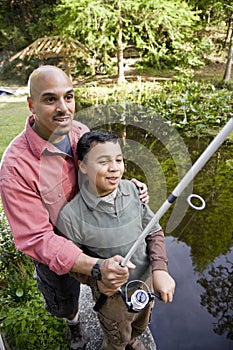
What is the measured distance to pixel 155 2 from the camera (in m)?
10.0

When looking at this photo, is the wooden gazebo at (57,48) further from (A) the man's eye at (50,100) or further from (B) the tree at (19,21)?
(A) the man's eye at (50,100)

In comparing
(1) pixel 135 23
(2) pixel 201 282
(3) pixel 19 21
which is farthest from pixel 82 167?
(3) pixel 19 21

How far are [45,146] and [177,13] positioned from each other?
10.9 m

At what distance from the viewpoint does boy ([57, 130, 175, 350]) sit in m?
1.30

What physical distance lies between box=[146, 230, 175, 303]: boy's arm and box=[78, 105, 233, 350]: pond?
1.02 m

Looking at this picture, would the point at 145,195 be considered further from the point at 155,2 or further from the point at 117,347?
the point at 155,2

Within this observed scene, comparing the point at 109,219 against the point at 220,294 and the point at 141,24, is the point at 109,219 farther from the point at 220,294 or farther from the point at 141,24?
the point at 141,24

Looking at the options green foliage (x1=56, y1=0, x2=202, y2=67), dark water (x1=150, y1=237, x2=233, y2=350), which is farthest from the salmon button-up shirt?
green foliage (x1=56, y1=0, x2=202, y2=67)

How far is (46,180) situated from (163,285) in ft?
2.20

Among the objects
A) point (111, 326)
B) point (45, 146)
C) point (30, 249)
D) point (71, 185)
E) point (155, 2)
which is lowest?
point (111, 326)

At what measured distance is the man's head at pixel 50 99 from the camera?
1244 mm

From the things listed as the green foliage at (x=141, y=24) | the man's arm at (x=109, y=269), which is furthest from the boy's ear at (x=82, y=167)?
the green foliage at (x=141, y=24)

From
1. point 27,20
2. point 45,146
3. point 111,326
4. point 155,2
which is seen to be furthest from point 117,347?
point 27,20

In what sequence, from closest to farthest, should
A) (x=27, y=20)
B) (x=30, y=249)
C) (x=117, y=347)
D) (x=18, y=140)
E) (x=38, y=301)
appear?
(x=30, y=249) → (x=18, y=140) → (x=117, y=347) → (x=38, y=301) → (x=27, y=20)
